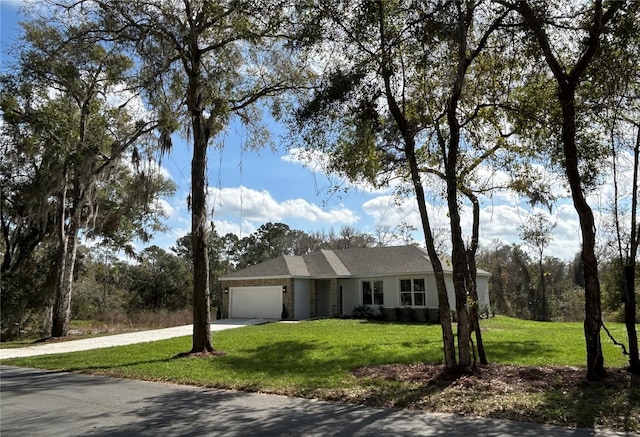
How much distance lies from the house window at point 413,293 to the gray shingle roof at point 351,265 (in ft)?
2.52

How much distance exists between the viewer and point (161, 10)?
11086 mm

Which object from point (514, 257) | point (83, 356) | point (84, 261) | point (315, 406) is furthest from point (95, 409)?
point (514, 257)

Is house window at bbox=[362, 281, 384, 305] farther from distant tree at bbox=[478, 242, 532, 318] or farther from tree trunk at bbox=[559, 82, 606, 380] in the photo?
tree trunk at bbox=[559, 82, 606, 380]

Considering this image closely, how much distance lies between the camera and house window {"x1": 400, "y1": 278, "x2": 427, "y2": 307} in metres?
22.9

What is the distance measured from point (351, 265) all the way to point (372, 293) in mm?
2365

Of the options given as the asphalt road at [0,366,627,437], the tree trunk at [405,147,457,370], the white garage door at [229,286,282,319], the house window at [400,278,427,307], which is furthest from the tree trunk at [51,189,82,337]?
the house window at [400,278,427,307]

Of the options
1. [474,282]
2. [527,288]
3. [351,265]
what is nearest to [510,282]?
[527,288]

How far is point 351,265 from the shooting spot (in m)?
26.4

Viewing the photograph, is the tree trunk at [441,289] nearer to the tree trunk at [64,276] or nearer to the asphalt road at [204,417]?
the asphalt road at [204,417]

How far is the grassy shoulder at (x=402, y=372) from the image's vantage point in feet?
20.0

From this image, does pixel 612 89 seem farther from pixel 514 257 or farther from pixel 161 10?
pixel 514 257

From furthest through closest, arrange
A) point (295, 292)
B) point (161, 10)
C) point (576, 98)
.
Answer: point (295, 292), point (161, 10), point (576, 98)

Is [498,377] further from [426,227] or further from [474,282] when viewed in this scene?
[426,227]

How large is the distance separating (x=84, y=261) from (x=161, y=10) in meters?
19.3
